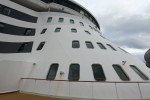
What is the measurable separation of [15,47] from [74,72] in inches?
276

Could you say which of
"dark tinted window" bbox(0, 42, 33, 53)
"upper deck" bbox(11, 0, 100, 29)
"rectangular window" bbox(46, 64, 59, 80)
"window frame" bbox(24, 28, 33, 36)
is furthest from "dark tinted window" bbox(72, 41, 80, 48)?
"upper deck" bbox(11, 0, 100, 29)

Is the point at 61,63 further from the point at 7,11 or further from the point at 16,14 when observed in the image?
the point at 7,11

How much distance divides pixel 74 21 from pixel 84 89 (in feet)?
38.4

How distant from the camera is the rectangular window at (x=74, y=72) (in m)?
13.0

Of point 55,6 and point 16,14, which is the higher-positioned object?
Result: point 55,6

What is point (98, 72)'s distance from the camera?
13.4 m

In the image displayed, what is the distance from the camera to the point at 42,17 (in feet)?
69.7

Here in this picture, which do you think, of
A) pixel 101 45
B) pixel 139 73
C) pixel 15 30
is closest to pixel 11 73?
pixel 15 30

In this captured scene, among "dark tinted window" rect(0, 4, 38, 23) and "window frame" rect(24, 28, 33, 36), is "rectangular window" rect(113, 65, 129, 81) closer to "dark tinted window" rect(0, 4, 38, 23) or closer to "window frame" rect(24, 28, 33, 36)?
"window frame" rect(24, 28, 33, 36)

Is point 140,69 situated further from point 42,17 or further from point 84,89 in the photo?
point 42,17

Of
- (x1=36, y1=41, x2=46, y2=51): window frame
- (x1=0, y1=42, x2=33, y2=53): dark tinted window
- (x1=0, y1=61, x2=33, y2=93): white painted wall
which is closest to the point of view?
(x1=0, y1=61, x2=33, y2=93): white painted wall

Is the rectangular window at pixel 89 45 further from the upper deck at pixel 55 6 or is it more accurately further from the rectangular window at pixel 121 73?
the upper deck at pixel 55 6

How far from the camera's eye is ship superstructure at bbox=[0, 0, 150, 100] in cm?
1116

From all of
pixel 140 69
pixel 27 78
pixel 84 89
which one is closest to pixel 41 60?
pixel 27 78
